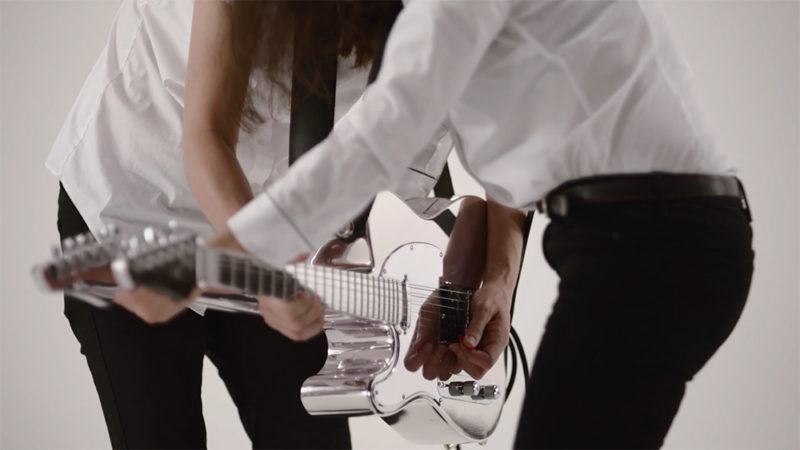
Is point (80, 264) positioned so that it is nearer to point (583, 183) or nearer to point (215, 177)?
point (215, 177)

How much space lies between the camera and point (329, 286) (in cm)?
91

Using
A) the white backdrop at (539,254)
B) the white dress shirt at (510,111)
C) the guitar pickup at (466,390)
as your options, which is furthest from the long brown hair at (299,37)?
the white backdrop at (539,254)

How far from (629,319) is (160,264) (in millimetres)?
425

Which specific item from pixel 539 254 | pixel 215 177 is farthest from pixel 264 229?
pixel 539 254

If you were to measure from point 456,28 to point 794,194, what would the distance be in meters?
1.90

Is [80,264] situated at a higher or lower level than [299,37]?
lower

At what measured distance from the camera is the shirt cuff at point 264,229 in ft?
2.12

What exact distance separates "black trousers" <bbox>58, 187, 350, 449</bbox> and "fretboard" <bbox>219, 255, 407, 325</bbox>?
5.9 inches

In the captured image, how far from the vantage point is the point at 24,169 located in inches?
88.7

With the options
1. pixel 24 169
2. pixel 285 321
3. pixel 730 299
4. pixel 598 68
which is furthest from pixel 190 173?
pixel 24 169

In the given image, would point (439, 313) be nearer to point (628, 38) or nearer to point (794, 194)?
point (628, 38)

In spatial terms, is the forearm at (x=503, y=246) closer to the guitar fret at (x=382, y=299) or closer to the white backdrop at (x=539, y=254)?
the guitar fret at (x=382, y=299)

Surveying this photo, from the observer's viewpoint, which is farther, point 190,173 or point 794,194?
point 794,194

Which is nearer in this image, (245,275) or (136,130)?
(245,275)
